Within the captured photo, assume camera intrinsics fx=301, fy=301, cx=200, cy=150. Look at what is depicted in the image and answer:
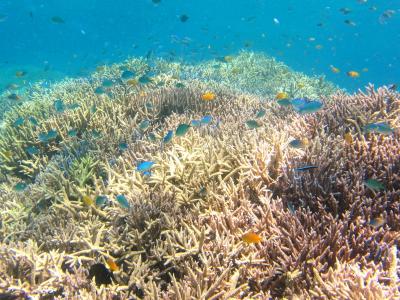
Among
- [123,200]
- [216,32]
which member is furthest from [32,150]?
[216,32]

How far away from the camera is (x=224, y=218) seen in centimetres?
336

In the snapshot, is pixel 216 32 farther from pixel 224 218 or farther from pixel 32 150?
pixel 224 218

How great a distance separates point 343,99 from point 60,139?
18.7 ft

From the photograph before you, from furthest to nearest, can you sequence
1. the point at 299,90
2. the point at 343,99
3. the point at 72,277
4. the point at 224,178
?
the point at 299,90
the point at 343,99
the point at 224,178
the point at 72,277

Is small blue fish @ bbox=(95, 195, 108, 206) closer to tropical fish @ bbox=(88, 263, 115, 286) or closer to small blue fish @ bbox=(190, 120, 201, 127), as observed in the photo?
tropical fish @ bbox=(88, 263, 115, 286)

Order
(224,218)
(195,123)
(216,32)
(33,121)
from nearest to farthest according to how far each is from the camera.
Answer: (224,218) → (195,123) → (33,121) → (216,32)

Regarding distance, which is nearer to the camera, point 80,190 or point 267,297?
point 267,297

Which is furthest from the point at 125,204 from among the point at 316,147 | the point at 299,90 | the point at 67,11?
the point at 67,11

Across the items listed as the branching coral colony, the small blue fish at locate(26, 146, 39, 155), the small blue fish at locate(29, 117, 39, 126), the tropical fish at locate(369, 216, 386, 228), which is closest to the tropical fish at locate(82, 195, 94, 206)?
the branching coral colony

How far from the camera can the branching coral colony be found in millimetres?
2812

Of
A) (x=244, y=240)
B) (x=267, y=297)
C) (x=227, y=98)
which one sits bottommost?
(x=267, y=297)

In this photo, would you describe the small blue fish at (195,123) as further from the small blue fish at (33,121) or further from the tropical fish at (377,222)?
the small blue fish at (33,121)

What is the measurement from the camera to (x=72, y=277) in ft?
10.1

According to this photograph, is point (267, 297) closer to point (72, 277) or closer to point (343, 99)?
point (72, 277)
